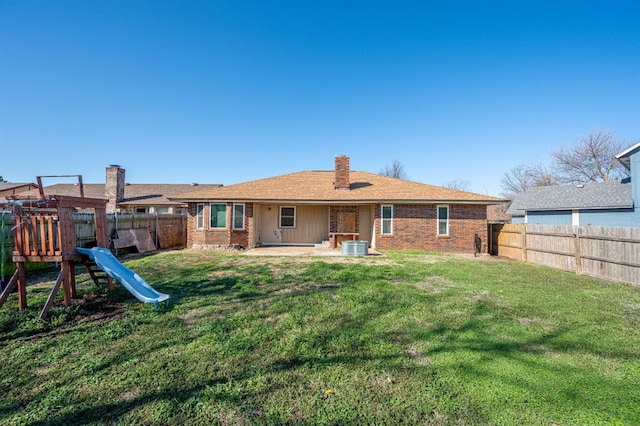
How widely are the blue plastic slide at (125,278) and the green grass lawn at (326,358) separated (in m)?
0.24

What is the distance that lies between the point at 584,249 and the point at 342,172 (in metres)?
9.98

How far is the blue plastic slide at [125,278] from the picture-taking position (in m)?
4.97

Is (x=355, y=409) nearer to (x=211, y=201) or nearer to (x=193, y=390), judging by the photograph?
(x=193, y=390)

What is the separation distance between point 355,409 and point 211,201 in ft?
42.1

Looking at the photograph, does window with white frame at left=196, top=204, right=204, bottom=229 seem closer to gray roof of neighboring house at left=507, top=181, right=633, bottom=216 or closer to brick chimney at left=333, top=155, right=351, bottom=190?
brick chimney at left=333, top=155, right=351, bottom=190

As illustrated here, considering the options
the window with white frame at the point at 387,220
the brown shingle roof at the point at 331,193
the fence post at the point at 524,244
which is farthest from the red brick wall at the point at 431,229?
the fence post at the point at 524,244

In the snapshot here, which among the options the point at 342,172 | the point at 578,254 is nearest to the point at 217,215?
the point at 342,172

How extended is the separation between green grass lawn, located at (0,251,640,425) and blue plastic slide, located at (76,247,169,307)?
24 centimetres

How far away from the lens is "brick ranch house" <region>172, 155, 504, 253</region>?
13.2 meters

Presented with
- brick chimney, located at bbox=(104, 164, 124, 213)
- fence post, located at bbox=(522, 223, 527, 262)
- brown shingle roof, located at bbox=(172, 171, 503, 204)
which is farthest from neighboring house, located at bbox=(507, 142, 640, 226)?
brick chimney, located at bbox=(104, 164, 124, 213)

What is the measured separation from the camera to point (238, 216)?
14.0 metres

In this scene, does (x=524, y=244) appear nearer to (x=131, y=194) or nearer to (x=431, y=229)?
(x=431, y=229)

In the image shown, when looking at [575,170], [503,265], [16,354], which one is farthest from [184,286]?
[575,170]

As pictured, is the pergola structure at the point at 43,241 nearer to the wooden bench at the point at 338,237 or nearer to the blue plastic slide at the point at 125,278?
the blue plastic slide at the point at 125,278
